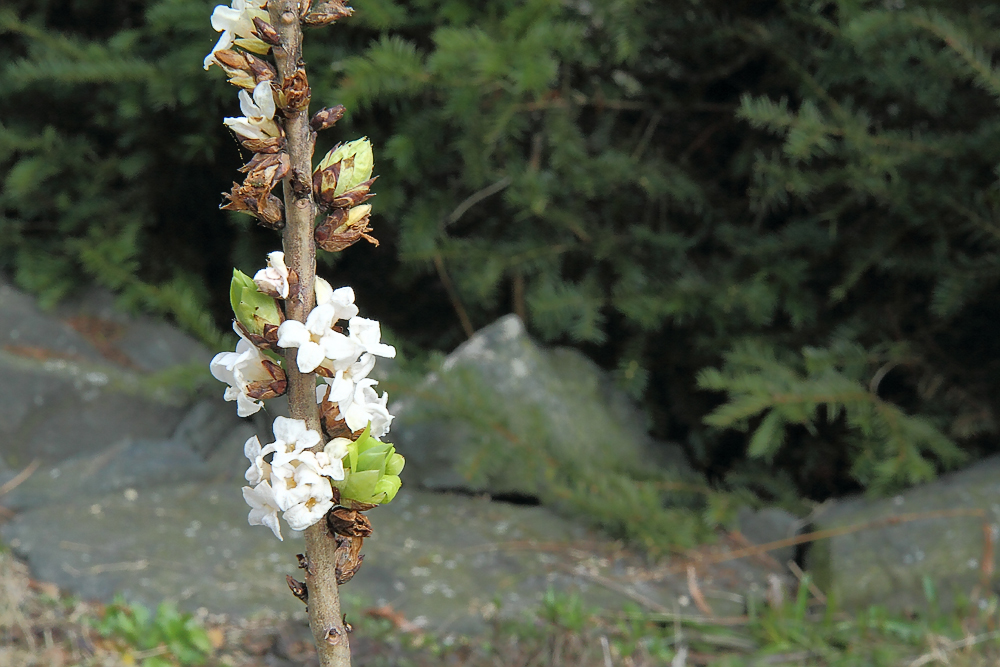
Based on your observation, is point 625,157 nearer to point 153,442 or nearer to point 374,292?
point 374,292

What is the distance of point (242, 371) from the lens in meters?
0.81

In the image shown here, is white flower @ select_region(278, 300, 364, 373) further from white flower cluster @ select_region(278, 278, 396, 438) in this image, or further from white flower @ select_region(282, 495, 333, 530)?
white flower @ select_region(282, 495, 333, 530)

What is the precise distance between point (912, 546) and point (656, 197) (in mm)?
1462

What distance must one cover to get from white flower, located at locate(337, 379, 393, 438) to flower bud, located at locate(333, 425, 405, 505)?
23 millimetres

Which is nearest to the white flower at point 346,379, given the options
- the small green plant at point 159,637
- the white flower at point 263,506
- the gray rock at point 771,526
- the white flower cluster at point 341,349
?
the white flower cluster at point 341,349

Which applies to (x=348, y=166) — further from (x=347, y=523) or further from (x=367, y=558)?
(x=367, y=558)

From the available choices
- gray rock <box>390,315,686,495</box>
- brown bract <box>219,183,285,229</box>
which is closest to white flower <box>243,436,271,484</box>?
brown bract <box>219,183,285,229</box>

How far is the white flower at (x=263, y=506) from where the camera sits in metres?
0.79

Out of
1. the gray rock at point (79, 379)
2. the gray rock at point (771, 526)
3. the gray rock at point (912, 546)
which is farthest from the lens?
the gray rock at point (79, 379)

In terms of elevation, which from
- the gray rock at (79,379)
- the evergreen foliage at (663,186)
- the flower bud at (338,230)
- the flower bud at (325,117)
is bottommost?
the gray rock at (79,379)

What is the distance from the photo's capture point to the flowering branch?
0.77m

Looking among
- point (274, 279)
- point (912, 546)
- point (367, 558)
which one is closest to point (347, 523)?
point (274, 279)

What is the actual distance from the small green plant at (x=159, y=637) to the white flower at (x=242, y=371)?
1609 millimetres

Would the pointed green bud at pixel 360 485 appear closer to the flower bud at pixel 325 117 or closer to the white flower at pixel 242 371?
the white flower at pixel 242 371
